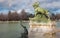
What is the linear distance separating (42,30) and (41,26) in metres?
0.19

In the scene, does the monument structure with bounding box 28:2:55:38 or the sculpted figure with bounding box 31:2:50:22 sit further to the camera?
the sculpted figure with bounding box 31:2:50:22

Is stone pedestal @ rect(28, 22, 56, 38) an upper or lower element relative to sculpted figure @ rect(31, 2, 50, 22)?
lower

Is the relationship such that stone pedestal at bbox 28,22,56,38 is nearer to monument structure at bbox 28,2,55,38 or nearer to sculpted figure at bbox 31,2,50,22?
monument structure at bbox 28,2,55,38

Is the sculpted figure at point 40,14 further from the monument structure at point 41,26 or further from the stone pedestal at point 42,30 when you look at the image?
the stone pedestal at point 42,30

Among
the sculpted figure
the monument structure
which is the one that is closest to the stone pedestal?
the monument structure

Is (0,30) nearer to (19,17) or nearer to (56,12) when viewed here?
(19,17)

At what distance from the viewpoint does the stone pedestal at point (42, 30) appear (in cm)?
800

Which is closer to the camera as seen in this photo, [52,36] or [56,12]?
[52,36]

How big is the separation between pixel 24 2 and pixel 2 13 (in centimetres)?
164

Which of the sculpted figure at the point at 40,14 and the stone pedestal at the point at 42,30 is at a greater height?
the sculpted figure at the point at 40,14

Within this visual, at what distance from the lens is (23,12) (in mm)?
12680

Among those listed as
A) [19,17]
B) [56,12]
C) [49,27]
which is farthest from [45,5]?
[49,27]

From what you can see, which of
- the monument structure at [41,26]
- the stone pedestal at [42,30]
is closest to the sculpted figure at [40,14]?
the monument structure at [41,26]

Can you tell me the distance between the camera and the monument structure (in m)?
8.04
